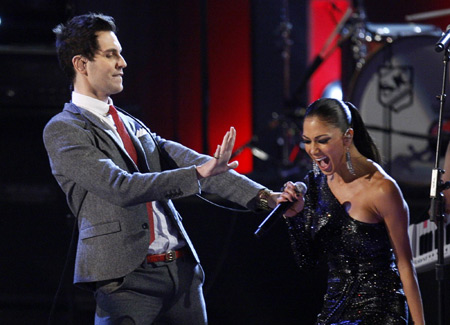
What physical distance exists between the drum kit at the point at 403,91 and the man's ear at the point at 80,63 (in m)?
3.66

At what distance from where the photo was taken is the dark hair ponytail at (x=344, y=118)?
3.01 meters

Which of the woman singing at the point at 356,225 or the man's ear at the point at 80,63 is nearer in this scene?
the woman singing at the point at 356,225

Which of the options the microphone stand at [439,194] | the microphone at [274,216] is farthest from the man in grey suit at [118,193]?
the microphone stand at [439,194]

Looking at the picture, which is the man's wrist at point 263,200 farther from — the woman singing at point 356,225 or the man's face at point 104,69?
the man's face at point 104,69

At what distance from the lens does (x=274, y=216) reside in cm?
278

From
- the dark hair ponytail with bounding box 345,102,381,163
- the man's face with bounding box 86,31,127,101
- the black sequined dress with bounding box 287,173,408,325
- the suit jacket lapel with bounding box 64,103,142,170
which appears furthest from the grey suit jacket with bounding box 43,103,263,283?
the dark hair ponytail with bounding box 345,102,381,163

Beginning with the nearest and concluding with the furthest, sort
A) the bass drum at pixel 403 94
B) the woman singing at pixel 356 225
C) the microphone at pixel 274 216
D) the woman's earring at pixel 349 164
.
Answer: the microphone at pixel 274 216
the woman singing at pixel 356 225
the woman's earring at pixel 349 164
the bass drum at pixel 403 94

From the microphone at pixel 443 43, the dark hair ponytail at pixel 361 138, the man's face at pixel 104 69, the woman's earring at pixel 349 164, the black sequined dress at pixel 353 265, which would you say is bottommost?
the black sequined dress at pixel 353 265

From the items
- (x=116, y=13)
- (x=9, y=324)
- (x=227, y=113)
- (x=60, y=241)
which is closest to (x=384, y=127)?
(x=227, y=113)

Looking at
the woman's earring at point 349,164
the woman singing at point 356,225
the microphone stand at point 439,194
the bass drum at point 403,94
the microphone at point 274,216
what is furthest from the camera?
the bass drum at point 403,94

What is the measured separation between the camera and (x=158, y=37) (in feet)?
22.8

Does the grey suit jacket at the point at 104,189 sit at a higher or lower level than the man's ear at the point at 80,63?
lower

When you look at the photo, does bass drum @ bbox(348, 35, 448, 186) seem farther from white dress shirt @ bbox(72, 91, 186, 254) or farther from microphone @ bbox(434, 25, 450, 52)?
white dress shirt @ bbox(72, 91, 186, 254)

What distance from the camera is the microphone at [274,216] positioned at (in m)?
2.75
